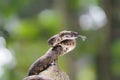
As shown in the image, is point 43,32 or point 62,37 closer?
point 62,37

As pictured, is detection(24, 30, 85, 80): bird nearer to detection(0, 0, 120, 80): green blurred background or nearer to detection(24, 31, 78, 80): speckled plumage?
detection(24, 31, 78, 80): speckled plumage

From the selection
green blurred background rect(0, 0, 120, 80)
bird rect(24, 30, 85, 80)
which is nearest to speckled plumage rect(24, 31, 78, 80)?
bird rect(24, 30, 85, 80)

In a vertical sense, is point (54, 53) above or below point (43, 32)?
below

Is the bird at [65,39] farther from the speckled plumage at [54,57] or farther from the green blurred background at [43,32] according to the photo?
the green blurred background at [43,32]

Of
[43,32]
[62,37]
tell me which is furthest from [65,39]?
[43,32]

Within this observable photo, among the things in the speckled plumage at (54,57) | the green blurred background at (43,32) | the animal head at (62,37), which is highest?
the green blurred background at (43,32)

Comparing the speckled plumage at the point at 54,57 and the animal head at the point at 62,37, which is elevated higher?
the animal head at the point at 62,37

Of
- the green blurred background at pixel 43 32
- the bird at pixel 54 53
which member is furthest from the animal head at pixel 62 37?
the green blurred background at pixel 43 32

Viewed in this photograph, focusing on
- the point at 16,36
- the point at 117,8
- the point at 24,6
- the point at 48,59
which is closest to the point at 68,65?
the point at 117,8

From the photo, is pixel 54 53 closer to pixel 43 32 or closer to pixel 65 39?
pixel 65 39
